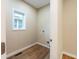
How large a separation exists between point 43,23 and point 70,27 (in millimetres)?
2906

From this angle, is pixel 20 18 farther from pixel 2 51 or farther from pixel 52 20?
pixel 2 51

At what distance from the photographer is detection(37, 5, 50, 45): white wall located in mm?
5215

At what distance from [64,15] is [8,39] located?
227 cm

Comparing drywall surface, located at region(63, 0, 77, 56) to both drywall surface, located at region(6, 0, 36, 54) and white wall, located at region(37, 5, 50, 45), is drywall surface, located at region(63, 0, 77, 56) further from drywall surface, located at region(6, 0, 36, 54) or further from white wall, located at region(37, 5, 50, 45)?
white wall, located at region(37, 5, 50, 45)

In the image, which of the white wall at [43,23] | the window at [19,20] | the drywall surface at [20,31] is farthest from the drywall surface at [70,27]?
the white wall at [43,23]

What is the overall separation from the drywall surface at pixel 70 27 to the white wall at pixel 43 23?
237 centimetres

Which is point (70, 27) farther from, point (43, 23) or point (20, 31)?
point (43, 23)

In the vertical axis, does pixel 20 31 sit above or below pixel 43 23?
below

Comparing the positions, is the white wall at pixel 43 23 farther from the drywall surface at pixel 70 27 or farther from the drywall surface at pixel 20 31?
the drywall surface at pixel 70 27

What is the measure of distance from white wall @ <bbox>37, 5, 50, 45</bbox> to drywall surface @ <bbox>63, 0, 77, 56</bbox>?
2.37 meters

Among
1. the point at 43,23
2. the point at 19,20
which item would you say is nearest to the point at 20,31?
the point at 19,20

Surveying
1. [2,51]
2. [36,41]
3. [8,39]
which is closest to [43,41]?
[36,41]

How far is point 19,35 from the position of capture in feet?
13.6

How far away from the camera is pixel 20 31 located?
4203 millimetres
